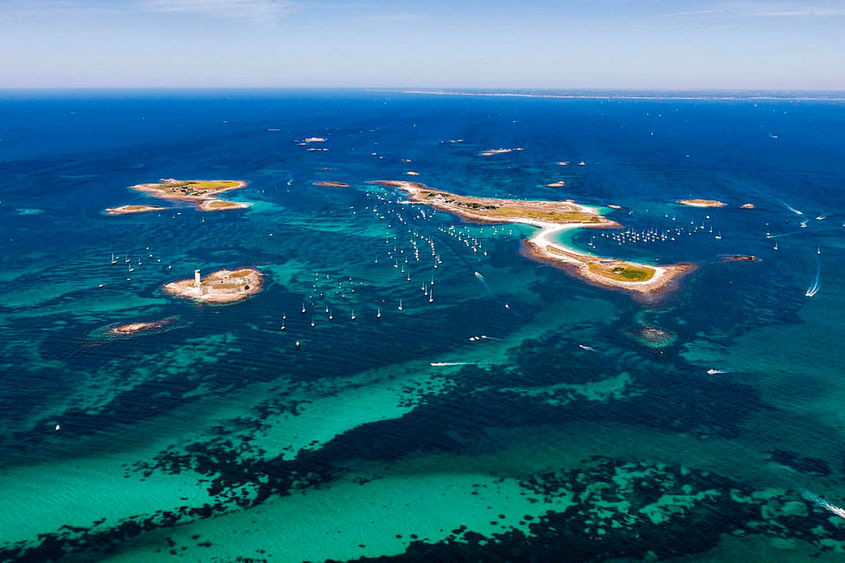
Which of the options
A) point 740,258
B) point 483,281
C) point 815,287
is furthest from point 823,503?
point 740,258

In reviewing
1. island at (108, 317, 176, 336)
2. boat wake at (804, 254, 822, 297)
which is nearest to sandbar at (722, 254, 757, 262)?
boat wake at (804, 254, 822, 297)

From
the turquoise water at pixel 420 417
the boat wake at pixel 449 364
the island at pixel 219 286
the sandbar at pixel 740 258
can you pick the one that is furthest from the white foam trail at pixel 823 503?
the island at pixel 219 286

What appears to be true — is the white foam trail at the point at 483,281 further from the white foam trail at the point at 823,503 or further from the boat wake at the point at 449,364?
the white foam trail at the point at 823,503

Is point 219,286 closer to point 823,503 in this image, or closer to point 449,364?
point 449,364

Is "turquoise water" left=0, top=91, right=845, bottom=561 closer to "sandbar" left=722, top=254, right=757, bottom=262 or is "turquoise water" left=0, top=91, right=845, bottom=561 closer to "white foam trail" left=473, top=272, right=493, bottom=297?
"white foam trail" left=473, top=272, right=493, bottom=297

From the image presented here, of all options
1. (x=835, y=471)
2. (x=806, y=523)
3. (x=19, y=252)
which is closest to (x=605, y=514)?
(x=806, y=523)

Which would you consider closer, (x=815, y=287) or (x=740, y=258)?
(x=815, y=287)

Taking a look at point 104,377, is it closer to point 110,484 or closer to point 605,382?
point 110,484
